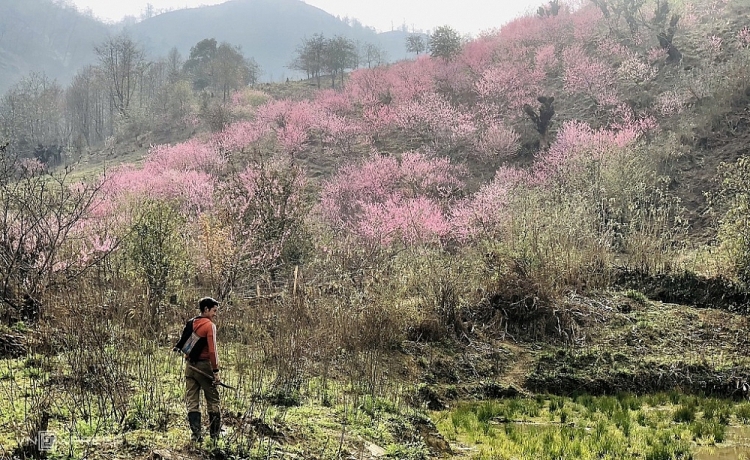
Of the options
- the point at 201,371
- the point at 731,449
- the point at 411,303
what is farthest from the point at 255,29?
the point at 731,449

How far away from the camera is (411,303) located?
8.85m

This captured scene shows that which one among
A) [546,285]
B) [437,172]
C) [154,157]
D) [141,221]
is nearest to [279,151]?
[154,157]

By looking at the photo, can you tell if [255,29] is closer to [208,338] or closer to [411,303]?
[411,303]

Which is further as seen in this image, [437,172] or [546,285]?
[437,172]

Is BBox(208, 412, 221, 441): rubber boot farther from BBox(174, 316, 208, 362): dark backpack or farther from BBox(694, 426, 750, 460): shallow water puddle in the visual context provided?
BBox(694, 426, 750, 460): shallow water puddle

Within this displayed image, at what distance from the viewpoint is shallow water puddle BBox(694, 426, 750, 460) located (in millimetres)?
5082

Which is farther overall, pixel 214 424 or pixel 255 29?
pixel 255 29

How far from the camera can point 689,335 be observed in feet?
28.9

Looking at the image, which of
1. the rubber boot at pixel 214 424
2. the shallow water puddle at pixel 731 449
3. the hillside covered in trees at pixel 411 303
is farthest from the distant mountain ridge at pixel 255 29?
the rubber boot at pixel 214 424

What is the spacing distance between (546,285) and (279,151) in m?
22.1

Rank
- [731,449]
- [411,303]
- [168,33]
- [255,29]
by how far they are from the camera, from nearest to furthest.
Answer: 1. [731,449]
2. [411,303]
3. [168,33]
4. [255,29]

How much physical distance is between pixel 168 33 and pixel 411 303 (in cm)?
19762

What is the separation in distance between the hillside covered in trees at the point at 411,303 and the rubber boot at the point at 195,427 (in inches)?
4.1

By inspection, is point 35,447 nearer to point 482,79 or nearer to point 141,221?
point 141,221
